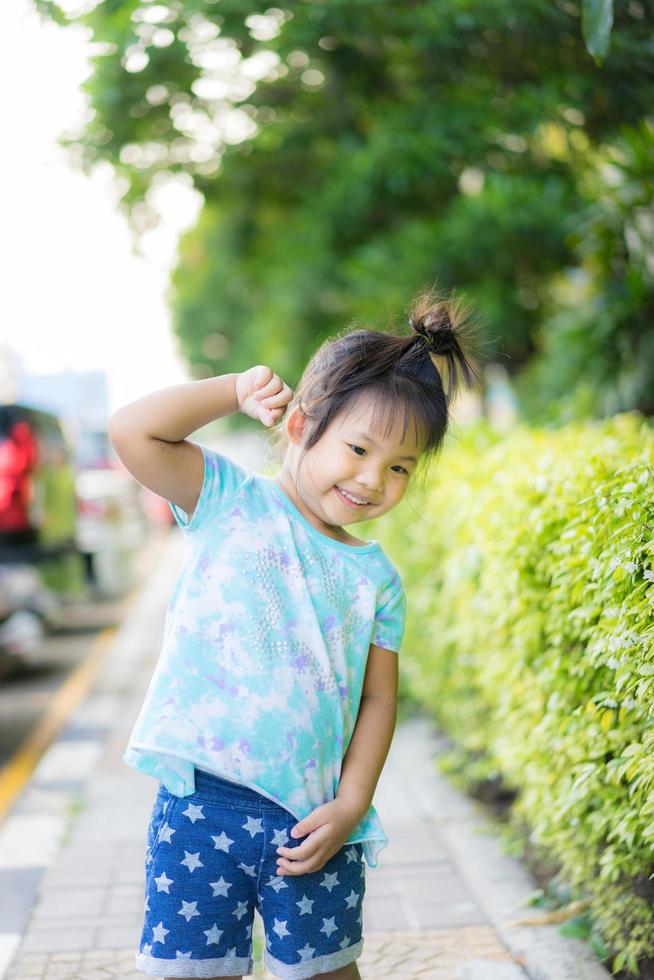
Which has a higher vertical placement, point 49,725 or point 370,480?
point 370,480

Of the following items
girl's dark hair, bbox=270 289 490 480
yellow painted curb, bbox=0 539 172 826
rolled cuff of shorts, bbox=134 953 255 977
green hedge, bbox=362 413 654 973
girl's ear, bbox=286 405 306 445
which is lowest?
yellow painted curb, bbox=0 539 172 826

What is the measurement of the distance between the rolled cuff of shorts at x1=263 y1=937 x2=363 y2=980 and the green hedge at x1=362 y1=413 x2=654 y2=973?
637 millimetres

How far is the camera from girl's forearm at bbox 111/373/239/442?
1.89m

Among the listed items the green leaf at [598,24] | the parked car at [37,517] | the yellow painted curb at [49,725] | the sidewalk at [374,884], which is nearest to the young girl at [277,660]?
the sidewalk at [374,884]

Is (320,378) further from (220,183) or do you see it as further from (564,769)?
(220,183)

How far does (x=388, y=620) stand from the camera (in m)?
2.08

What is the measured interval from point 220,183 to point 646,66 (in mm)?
4027

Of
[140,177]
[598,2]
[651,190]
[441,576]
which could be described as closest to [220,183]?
[140,177]

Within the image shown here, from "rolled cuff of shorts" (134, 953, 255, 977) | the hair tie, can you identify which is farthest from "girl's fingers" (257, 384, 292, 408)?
"rolled cuff of shorts" (134, 953, 255, 977)

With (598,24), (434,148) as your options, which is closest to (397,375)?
(598,24)

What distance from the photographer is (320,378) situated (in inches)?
79.8

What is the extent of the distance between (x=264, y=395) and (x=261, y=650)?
0.44 metres

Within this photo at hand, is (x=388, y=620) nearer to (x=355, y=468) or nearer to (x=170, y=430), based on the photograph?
(x=355, y=468)

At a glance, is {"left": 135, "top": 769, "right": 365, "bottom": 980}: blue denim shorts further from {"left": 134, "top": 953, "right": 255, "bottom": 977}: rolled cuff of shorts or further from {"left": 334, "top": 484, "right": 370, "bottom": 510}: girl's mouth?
{"left": 334, "top": 484, "right": 370, "bottom": 510}: girl's mouth
